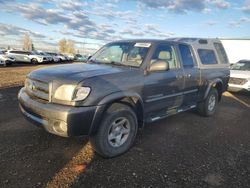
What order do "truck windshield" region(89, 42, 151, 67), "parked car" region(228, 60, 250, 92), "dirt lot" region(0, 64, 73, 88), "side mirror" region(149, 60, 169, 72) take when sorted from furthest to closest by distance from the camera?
"parked car" region(228, 60, 250, 92)
"dirt lot" region(0, 64, 73, 88)
"truck windshield" region(89, 42, 151, 67)
"side mirror" region(149, 60, 169, 72)

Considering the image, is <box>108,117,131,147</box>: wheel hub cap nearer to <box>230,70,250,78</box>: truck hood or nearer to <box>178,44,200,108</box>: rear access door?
<box>178,44,200,108</box>: rear access door

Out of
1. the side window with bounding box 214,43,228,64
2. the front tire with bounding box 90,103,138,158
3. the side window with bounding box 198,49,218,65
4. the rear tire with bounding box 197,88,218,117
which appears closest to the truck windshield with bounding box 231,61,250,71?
the side window with bounding box 214,43,228,64

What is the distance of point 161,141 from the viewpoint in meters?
4.77

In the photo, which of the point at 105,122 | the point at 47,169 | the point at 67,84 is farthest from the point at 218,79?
the point at 47,169

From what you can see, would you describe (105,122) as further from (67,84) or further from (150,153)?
(150,153)

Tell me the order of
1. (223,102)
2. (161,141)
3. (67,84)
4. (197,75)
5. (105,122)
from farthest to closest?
1. (223,102)
2. (197,75)
3. (161,141)
4. (105,122)
5. (67,84)

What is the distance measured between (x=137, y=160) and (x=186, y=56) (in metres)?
2.79

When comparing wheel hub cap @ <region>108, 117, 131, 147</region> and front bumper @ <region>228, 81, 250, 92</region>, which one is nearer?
wheel hub cap @ <region>108, 117, 131, 147</region>

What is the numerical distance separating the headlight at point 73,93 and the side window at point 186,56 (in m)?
2.72

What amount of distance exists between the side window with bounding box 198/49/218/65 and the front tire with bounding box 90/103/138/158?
294cm

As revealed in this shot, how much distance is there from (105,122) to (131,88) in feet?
2.43

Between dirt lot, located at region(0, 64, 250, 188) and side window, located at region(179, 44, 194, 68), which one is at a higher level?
side window, located at region(179, 44, 194, 68)

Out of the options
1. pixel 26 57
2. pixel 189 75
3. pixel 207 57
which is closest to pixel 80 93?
pixel 189 75

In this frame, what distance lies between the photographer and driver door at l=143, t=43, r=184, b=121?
14.4 ft
